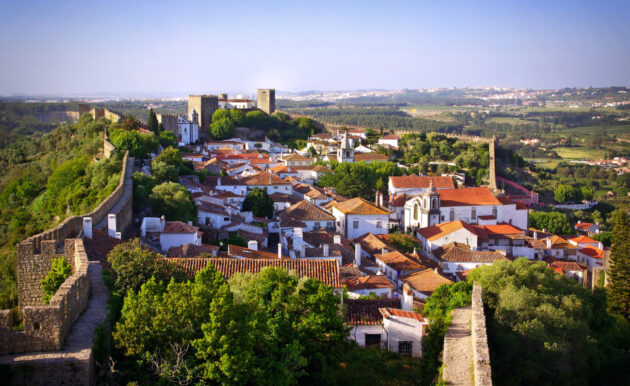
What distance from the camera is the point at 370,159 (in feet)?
133

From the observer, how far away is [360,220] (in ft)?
83.5

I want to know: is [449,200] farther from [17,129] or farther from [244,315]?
[17,129]

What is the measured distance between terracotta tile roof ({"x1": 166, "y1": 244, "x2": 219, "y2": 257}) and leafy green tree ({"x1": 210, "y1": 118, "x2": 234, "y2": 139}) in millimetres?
31771

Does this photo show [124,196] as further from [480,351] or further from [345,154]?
[345,154]

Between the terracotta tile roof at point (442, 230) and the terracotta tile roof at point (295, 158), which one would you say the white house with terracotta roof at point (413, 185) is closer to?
the terracotta tile roof at point (442, 230)

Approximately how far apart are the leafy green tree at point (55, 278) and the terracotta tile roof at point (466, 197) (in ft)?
72.1

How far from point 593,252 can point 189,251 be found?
64.2 ft

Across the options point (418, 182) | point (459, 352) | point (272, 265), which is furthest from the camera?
point (418, 182)

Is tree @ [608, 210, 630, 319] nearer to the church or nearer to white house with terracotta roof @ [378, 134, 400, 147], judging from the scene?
the church

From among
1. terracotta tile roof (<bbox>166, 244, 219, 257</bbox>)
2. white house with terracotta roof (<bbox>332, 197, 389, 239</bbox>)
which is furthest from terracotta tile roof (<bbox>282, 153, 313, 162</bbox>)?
terracotta tile roof (<bbox>166, 244, 219, 257</bbox>)

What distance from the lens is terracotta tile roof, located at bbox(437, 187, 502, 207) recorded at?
1156 inches

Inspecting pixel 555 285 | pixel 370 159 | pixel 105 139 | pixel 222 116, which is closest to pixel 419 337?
pixel 555 285

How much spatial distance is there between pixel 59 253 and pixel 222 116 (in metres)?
39.4

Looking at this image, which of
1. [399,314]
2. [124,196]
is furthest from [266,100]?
[399,314]
